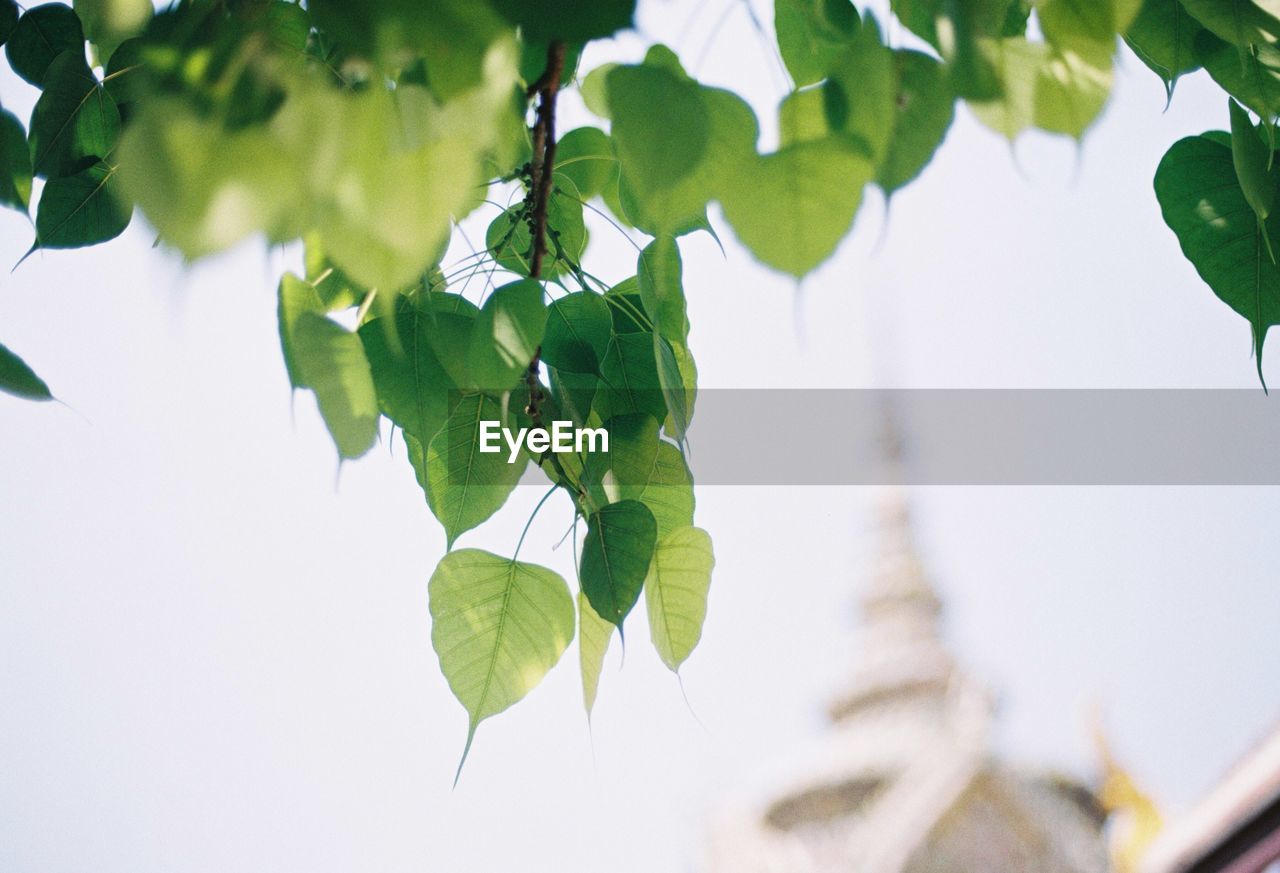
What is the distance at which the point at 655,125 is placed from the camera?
0.20 meters

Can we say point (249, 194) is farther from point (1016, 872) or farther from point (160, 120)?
point (1016, 872)

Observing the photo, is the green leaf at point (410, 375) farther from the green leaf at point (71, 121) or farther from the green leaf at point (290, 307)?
the green leaf at point (71, 121)

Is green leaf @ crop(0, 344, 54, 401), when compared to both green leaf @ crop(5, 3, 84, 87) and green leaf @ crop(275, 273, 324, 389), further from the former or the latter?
green leaf @ crop(5, 3, 84, 87)

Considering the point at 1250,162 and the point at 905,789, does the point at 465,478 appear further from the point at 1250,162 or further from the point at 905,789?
the point at 905,789

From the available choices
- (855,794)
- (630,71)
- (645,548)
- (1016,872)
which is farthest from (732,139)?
(855,794)

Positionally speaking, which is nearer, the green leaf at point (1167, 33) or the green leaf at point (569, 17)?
the green leaf at point (569, 17)

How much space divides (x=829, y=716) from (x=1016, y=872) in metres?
2.31

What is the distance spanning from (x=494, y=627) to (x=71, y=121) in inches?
10.1

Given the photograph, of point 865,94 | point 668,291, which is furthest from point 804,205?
point 668,291

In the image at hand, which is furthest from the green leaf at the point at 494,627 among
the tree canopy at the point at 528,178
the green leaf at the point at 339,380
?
the green leaf at the point at 339,380

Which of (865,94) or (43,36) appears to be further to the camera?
(43,36)

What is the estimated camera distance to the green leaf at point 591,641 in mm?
370

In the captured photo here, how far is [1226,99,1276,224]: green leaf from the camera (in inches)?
11.8

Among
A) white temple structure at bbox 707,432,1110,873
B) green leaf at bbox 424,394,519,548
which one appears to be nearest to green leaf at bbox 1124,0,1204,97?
green leaf at bbox 424,394,519,548
